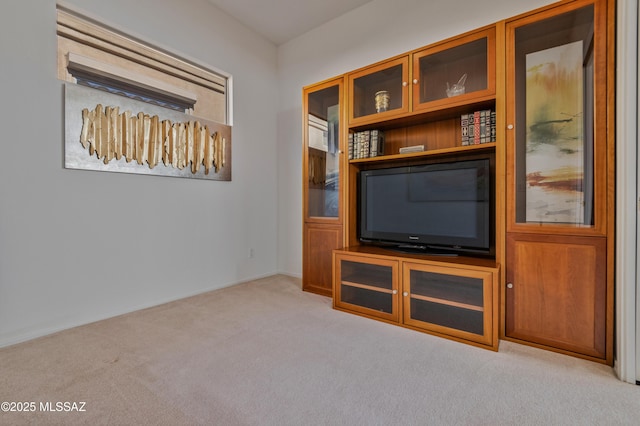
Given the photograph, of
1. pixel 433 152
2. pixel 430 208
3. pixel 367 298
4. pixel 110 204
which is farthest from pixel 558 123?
pixel 110 204

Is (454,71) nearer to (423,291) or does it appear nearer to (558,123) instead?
(558,123)

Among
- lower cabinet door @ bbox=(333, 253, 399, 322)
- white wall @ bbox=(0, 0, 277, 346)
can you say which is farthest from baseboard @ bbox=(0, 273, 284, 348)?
lower cabinet door @ bbox=(333, 253, 399, 322)

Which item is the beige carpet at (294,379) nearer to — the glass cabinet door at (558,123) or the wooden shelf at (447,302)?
the wooden shelf at (447,302)

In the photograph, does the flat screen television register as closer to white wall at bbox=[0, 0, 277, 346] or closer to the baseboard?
white wall at bbox=[0, 0, 277, 346]

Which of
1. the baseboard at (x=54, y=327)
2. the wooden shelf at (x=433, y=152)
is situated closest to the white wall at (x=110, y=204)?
the baseboard at (x=54, y=327)

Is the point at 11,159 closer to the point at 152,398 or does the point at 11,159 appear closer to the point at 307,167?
the point at 152,398

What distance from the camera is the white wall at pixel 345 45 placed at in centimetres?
263

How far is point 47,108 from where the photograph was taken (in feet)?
6.96

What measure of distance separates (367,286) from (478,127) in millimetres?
1493

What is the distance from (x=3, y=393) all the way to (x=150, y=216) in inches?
59.7

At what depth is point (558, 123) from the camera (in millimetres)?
1875

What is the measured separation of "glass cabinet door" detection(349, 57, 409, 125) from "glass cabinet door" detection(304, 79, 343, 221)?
0.58 ft

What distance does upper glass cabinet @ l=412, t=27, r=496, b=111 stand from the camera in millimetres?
2107

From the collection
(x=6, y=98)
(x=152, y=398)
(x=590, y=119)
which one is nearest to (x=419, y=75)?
(x=590, y=119)
